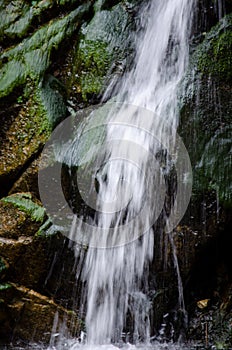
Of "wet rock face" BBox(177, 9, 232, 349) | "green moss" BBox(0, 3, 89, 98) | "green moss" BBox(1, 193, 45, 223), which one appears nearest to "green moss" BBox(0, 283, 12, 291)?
"green moss" BBox(1, 193, 45, 223)

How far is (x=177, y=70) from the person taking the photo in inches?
170

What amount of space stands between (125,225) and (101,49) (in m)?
2.08

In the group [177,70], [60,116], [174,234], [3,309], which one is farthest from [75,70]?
[3,309]

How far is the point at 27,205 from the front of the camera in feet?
12.9

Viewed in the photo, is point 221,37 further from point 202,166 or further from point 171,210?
point 171,210

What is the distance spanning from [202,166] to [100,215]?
1.04 m

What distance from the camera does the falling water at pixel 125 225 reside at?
364cm

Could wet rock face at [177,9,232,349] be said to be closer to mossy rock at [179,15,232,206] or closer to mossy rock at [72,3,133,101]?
mossy rock at [179,15,232,206]

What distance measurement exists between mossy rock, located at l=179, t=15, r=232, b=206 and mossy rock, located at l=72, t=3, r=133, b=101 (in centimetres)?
90

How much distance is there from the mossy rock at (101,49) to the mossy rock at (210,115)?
0.90m

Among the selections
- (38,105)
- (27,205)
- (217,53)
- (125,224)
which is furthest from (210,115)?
(27,205)

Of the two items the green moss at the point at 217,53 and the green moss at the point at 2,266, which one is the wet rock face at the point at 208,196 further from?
the green moss at the point at 2,266

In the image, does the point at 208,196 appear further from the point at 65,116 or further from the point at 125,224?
the point at 65,116

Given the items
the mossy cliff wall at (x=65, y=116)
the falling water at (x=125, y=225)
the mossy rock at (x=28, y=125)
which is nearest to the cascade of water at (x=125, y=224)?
the falling water at (x=125, y=225)
